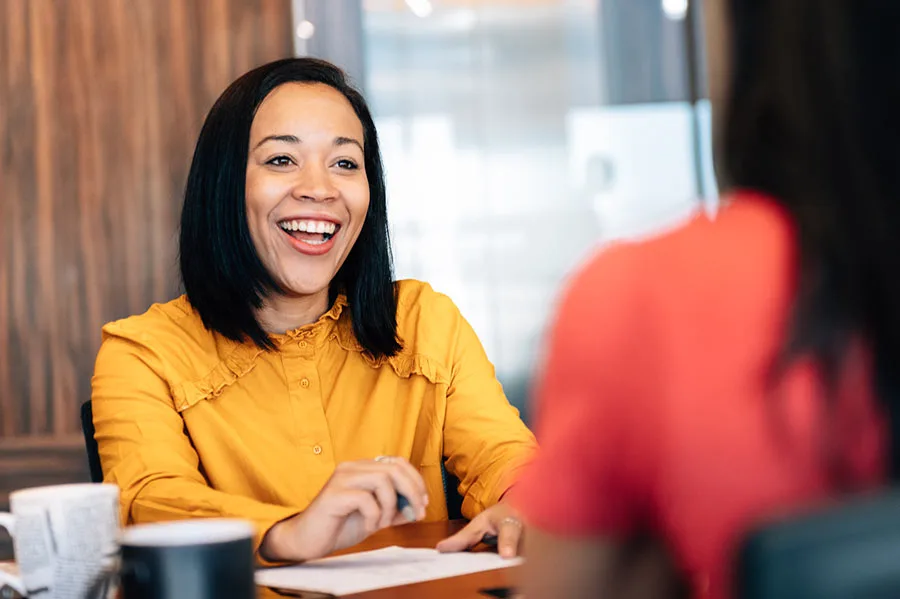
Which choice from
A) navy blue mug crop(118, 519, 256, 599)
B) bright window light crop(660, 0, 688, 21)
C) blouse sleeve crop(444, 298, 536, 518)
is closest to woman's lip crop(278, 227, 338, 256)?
blouse sleeve crop(444, 298, 536, 518)

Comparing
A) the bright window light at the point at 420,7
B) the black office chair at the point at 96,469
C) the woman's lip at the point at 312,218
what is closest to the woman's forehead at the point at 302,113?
the woman's lip at the point at 312,218

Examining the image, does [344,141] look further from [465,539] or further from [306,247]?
[465,539]

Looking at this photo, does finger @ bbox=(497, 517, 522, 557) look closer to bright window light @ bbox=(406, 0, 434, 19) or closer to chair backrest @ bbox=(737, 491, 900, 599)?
chair backrest @ bbox=(737, 491, 900, 599)

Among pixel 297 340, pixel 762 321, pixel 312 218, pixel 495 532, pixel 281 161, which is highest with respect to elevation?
pixel 281 161

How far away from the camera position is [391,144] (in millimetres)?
3336

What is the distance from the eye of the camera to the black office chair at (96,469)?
1688 mm

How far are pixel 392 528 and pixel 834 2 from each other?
118cm

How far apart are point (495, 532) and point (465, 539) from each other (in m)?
0.05

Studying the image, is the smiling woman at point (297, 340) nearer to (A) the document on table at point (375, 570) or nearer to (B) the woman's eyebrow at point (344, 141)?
(B) the woman's eyebrow at point (344, 141)

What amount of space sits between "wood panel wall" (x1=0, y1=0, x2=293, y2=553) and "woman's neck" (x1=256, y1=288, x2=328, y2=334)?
1314 millimetres

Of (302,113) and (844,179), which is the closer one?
(844,179)

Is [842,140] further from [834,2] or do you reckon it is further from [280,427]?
[280,427]

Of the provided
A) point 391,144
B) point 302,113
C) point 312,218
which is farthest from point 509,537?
point 391,144

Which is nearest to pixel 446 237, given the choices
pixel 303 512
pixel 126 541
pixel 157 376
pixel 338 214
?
pixel 338 214
